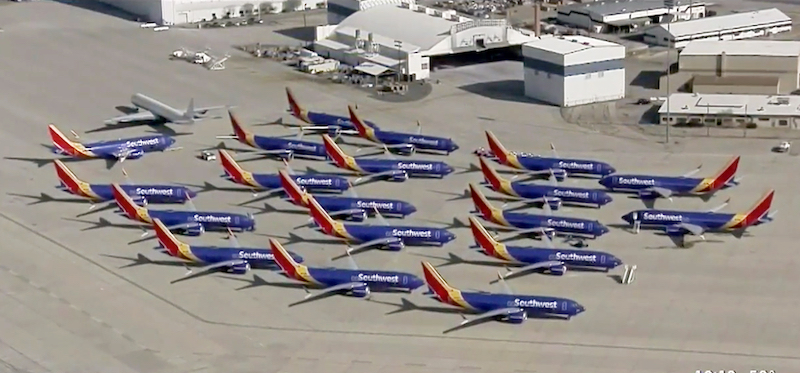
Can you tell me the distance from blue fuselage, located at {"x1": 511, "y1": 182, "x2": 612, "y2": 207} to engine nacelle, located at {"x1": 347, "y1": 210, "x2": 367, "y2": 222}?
32.1 feet

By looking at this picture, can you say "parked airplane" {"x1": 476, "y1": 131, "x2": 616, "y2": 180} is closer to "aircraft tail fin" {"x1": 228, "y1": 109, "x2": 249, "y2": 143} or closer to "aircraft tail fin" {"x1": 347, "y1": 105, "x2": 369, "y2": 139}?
"aircraft tail fin" {"x1": 347, "y1": 105, "x2": 369, "y2": 139}

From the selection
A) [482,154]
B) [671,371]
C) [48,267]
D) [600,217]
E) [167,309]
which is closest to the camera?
[671,371]

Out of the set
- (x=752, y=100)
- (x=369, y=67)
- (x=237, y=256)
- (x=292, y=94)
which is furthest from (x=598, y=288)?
(x=369, y=67)

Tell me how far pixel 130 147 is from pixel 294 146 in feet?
38.3

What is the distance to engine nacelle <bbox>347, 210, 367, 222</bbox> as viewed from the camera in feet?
270

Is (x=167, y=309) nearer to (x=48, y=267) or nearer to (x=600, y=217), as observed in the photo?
(x=48, y=267)

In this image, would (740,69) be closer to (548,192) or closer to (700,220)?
(548,192)

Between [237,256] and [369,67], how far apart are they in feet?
155

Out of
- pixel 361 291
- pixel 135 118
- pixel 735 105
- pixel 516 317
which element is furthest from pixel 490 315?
pixel 135 118

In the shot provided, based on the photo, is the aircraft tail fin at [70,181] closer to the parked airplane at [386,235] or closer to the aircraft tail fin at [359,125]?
the parked airplane at [386,235]

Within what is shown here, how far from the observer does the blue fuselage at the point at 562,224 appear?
7844cm

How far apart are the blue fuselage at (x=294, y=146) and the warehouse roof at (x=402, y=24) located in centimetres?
2725

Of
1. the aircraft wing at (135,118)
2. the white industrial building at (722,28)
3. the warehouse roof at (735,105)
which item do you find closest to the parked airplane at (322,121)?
the aircraft wing at (135,118)

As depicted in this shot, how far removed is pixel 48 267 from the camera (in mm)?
77500
